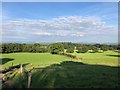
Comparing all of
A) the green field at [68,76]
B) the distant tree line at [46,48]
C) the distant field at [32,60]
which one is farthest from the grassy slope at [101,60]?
the distant field at [32,60]

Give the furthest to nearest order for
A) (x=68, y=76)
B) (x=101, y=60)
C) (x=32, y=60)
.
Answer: (x=101, y=60), (x=32, y=60), (x=68, y=76)

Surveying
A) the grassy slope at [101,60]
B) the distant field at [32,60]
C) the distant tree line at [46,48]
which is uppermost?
the distant tree line at [46,48]

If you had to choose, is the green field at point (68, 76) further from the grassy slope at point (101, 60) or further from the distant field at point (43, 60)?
the grassy slope at point (101, 60)

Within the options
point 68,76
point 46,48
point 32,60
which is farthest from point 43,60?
point 68,76

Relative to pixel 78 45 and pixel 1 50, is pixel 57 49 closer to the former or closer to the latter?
pixel 78 45

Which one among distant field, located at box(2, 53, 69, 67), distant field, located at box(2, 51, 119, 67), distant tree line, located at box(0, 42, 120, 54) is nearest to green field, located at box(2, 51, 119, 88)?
distant field, located at box(2, 53, 69, 67)

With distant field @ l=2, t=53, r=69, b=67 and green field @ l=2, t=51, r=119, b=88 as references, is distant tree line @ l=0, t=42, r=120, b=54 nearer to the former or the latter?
distant field @ l=2, t=53, r=69, b=67

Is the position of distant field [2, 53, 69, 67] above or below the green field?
above

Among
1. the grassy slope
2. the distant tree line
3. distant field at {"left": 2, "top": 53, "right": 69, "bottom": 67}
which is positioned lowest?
the grassy slope

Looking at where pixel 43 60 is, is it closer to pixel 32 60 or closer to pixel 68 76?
pixel 32 60

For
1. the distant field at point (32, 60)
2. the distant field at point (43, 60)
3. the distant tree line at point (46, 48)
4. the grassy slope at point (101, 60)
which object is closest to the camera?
the distant field at point (32, 60)

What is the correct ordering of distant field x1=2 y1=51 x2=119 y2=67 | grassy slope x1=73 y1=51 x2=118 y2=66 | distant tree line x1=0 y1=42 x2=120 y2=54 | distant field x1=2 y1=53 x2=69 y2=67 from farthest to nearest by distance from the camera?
distant tree line x1=0 y1=42 x2=120 y2=54
grassy slope x1=73 y1=51 x2=118 y2=66
distant field x1=2 y1=51 x2=119 y2=67
distant field x1=2 y1=53 x2=69 y2=67

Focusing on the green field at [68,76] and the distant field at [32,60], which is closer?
the green field at [68,76]

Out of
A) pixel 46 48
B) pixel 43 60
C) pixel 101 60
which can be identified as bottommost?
pixel 101 60
